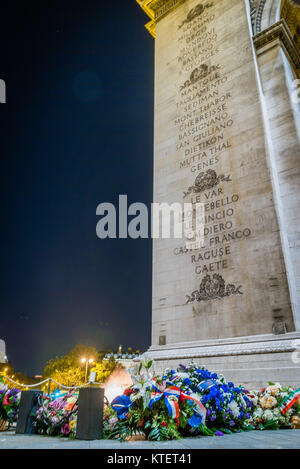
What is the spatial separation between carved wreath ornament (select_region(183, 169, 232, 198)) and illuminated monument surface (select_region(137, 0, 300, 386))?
0.04 metres

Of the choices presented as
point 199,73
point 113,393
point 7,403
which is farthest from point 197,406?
point 199,73

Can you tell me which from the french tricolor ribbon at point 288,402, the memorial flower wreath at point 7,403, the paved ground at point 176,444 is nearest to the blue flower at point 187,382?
the paved ground at point 176,444

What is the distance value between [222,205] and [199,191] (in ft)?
4.65

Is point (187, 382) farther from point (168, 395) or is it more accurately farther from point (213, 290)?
point (213, 290)

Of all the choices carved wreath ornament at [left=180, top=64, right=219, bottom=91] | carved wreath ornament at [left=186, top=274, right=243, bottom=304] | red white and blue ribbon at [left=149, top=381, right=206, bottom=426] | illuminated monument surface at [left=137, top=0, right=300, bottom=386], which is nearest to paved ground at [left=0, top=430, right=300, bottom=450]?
red white and blue ribbon at [left=149, top=381, right=206, bottom=426]

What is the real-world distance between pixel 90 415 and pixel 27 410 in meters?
2.01

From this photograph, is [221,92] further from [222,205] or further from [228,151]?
[222,205]

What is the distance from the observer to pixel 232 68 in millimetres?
13547

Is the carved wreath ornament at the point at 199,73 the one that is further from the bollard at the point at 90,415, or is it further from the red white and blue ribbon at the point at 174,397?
the bollard at the point at 90,415

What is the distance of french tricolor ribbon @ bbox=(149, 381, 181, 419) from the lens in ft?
13.9

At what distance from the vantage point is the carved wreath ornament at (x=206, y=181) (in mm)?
12262

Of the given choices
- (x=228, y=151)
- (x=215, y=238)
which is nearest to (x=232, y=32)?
(x=228, y=151)

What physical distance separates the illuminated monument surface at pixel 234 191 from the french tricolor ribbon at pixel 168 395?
4.91 m

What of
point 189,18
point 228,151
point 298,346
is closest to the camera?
point 298,346
